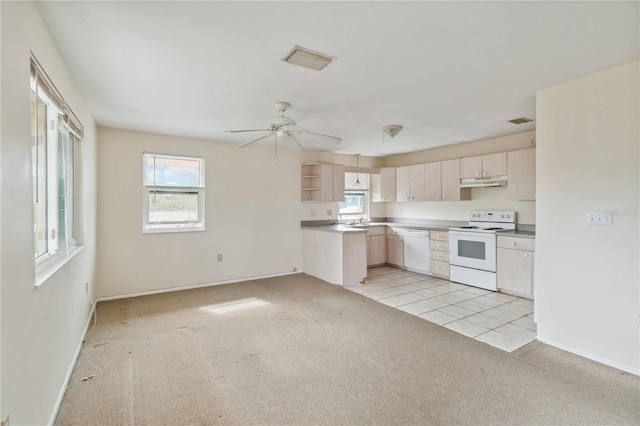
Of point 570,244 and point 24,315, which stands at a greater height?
point 570,244

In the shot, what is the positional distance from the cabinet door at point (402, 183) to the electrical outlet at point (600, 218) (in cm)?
374

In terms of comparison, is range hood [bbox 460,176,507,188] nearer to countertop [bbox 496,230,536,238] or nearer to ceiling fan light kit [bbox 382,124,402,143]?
countertop [bbox 496,230,536,238]

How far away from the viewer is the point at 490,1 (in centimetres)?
167

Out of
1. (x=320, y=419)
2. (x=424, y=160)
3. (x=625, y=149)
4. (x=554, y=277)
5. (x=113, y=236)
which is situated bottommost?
(x=320, y=419)

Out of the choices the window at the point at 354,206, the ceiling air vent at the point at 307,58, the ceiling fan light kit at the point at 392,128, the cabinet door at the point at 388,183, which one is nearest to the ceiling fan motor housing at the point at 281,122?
the ceiling air vent at the point at 307,58

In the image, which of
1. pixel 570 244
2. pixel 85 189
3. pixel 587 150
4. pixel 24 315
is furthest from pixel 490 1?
pixel 85 189

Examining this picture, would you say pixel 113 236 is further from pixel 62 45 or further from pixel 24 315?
pixel 24 315

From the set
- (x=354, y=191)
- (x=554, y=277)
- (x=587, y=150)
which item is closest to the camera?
(x=587, y=150)

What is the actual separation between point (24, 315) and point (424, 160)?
20.2ft

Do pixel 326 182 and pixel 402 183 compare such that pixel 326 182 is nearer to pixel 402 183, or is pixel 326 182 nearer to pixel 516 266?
pixel 402 183

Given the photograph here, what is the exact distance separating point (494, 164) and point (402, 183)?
188 centimetres

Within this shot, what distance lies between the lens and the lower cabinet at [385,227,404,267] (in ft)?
20.0

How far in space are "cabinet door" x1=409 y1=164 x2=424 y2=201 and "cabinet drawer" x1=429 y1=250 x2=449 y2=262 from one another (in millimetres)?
1115

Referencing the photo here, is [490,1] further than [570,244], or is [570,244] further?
[570,244]
